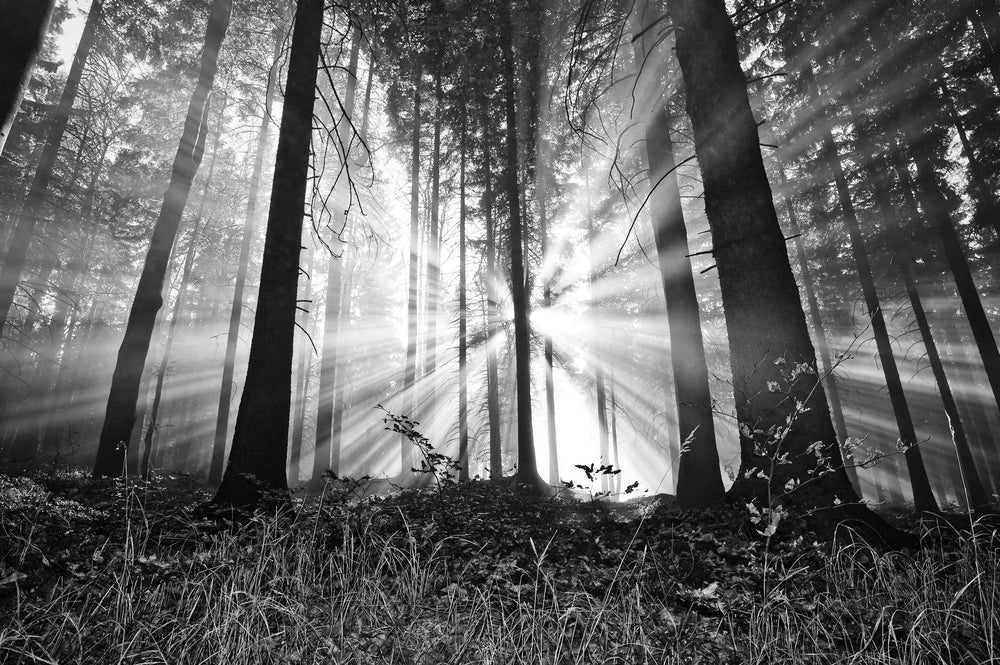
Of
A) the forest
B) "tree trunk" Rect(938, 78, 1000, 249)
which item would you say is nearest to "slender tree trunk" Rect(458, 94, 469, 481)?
the forest

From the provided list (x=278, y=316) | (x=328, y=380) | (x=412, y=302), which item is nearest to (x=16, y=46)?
(x=278, y=316)

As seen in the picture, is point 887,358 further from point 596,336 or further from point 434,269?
point 434,269

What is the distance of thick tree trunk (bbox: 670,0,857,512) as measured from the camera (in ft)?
10.1

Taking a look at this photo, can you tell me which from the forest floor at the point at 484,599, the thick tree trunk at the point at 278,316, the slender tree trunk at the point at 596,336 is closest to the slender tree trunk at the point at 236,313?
the thick tree trunk at the point at 278,316

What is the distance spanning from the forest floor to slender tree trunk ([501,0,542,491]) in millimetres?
6319

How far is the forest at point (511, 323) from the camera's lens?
1988 millimetres

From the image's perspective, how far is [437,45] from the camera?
7.33 m

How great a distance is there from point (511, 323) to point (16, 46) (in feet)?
41.2

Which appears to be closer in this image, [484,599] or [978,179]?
[484,599]

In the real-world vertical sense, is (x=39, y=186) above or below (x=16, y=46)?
above

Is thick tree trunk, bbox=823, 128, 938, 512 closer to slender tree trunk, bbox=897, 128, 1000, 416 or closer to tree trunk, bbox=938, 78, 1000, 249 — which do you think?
slender tree trunk, bbox=897, 128, 1000, 416

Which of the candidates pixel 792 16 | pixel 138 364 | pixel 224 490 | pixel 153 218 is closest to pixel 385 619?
pixel 224 490

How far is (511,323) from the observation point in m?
15.3

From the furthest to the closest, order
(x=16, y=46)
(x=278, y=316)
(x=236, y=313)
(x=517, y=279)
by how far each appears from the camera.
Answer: (x=236, y=313), (x=517, y=279), (x=278, y=316), (x=16, y=46)
